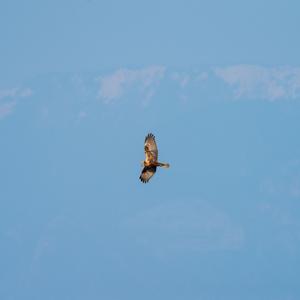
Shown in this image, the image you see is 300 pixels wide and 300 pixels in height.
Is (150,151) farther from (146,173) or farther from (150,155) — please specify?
(146,173)

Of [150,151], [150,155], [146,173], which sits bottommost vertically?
[146,173]

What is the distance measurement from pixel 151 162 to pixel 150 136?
77 cm

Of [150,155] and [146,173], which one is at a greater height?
[150,155]

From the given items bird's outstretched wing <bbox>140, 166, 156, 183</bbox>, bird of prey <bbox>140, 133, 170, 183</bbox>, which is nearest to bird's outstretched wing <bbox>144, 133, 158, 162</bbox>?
bird of prey <bbox>140, 133, 170, 183</bbox>

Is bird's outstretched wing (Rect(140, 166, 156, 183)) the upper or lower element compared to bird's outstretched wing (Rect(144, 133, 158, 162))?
lower

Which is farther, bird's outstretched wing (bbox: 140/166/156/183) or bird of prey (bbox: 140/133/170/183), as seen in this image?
bird's outstretched wing (bbox: 140/166/156/183)

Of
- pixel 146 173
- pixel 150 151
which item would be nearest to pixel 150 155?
pixel 150 151

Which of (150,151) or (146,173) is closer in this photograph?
(150,151)

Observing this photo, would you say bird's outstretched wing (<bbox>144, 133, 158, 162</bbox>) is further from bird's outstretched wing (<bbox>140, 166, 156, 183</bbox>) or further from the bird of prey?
bird's outstretched wing (<bbox>140, 166, 156, 183</bbox>)

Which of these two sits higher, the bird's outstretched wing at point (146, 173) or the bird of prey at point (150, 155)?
the bird of prey at point (150, 155)

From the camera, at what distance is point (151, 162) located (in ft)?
71.6

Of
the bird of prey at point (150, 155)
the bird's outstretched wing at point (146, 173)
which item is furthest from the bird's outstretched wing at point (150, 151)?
the bird's outstretched wing at point (146, 173)

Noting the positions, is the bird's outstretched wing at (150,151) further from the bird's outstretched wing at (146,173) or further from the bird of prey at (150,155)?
the bird's outstretched wing at (146,173)

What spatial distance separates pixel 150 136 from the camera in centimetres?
2159
